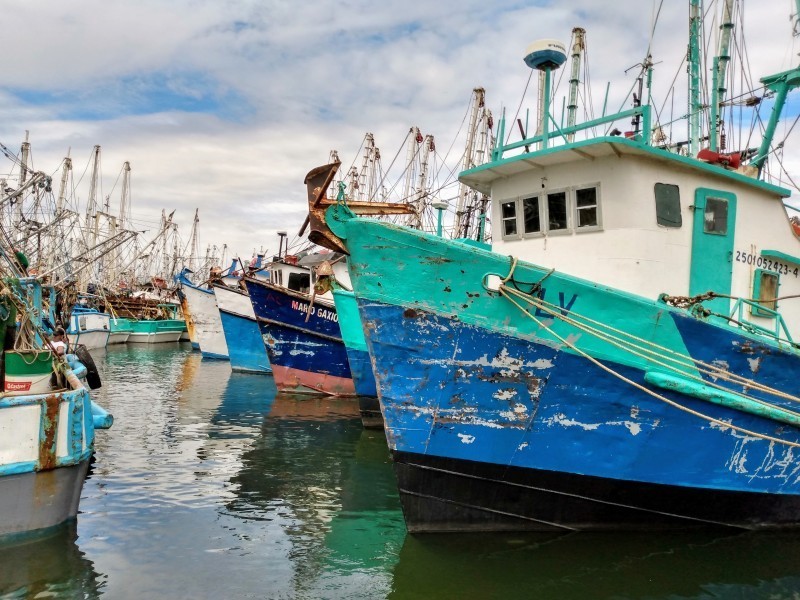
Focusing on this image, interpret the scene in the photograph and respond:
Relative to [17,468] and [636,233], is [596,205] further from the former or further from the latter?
[17,468]

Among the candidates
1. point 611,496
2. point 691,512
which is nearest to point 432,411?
point 611,496

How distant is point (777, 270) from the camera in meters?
7.50

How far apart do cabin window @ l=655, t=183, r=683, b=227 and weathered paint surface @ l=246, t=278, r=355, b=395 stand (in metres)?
11.1

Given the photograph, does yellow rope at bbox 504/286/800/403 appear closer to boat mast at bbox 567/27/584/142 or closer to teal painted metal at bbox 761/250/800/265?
teal painted metal at bbox 761/250/800/265

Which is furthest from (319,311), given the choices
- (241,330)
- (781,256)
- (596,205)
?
(781,256)

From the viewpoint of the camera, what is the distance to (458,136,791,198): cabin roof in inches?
248

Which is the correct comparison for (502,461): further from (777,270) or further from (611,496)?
(777,270)

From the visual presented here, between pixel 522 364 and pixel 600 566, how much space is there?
211 centimetres

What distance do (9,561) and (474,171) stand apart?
6.33m

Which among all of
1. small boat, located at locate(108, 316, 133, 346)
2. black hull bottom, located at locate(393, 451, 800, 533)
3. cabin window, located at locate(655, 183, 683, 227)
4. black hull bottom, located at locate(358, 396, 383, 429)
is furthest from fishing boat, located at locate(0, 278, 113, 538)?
small boat, located at locate(108, 316, 133, 346)

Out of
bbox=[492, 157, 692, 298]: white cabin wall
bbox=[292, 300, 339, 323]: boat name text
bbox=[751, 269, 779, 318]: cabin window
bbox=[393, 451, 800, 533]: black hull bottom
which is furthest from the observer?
bbox=[292, 300, 339, 323]: boat name text

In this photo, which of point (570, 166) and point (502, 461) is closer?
point (502, 461)

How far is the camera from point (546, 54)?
671 centimetres

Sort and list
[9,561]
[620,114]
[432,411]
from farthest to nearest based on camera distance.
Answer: [620,114]
[432,411]
[9,561]
